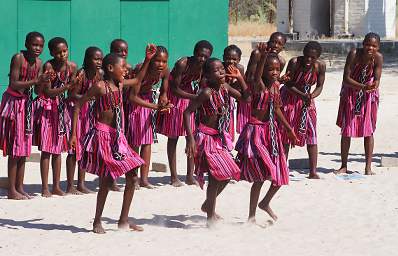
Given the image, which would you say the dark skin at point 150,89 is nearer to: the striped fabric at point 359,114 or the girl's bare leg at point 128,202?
the girl's bare leg at point 128,202

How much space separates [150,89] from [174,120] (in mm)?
561

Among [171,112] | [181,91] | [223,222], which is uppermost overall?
[181,91]

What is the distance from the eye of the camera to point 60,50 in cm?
950

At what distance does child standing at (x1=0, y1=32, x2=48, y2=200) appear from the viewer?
944 cm

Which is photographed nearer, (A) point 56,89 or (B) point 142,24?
(A) point 56,89

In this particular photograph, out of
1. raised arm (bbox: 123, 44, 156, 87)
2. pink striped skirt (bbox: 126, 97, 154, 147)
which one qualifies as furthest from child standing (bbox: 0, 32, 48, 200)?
raised arm (bbox: 123, 44, 156, 87)

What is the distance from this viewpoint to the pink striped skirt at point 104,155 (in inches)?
312

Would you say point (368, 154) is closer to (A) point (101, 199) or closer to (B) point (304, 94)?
(B) point (304, 94)

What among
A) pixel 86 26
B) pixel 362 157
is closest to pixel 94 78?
pixel 362 157

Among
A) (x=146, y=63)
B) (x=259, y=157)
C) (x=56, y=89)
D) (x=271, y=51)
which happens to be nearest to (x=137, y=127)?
(x=56, y=89)

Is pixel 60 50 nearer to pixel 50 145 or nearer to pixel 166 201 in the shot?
pixel 50 145

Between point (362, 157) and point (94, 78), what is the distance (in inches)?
180

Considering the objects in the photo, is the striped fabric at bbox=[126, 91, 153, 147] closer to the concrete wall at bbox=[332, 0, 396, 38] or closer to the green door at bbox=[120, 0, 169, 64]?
the green door at bbox=[120, 0, 169, 64]

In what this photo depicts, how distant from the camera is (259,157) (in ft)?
27.2
